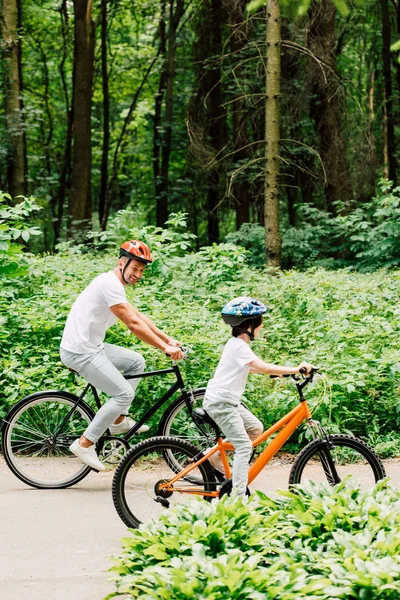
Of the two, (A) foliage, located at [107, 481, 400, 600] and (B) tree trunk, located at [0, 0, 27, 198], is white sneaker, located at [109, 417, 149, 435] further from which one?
(B) tree trunk, located at [0, 0, 27, 198]

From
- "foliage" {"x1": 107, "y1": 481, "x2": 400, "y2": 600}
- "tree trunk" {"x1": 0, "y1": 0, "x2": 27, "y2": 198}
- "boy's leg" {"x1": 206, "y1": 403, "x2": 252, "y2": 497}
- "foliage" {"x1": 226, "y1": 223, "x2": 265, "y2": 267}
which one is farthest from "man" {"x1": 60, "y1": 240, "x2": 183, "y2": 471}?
"tree trunk" {"x1": 0, "y1": 0, "x2": 27, "y2": 198}

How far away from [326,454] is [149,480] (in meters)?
1.30

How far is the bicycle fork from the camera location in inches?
227

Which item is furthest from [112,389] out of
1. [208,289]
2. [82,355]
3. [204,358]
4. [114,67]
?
[114,67]

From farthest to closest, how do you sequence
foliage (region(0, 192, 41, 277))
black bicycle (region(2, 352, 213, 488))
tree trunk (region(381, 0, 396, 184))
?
tree trunk (region(381, 0, 396, 184)) → foliage (region(0, 192, 41, 277)) → black bicycle (region(2, 352, 213, 488))

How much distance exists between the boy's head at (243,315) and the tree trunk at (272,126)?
905 centimetres

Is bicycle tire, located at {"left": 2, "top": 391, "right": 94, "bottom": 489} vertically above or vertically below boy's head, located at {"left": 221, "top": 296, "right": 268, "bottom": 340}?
below

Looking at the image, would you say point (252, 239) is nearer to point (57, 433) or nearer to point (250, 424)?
point (57, 433)

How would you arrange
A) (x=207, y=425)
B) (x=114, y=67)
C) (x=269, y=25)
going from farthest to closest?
(x=114, y=67) < (x=269, y=25) < (x=207, y=425)

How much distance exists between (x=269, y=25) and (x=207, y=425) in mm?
9635

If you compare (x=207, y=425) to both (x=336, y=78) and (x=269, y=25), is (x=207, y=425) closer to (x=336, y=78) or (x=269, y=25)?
(x=269, y=25)

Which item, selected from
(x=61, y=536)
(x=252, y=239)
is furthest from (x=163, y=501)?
(x=252, y=239)

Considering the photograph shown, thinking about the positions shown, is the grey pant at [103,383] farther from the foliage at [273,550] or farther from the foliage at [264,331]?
the foliage at [273,550]

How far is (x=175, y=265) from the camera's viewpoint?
12.3 metres
